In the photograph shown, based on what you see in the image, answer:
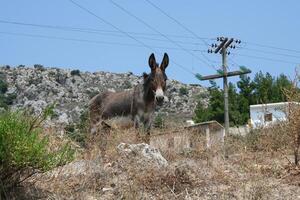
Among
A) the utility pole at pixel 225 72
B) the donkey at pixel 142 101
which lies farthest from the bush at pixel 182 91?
the donkey at pixel 142 101

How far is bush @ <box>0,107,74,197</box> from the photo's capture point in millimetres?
6008

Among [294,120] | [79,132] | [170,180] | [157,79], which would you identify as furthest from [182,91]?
[170,180]

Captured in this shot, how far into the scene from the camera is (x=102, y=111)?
490 inches

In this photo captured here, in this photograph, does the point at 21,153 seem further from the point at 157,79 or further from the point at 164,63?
the point at 164,63

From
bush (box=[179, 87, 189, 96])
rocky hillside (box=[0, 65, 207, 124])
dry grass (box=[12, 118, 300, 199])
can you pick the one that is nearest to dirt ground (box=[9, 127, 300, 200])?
dry grass (box=[12, 118, 300, 199])

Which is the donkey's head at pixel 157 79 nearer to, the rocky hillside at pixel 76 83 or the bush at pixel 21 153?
the bush at pixel 21 153

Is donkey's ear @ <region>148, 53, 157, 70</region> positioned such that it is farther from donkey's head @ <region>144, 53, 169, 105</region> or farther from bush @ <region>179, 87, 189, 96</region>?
bush @ <region>179, 87, 189, 96</region>

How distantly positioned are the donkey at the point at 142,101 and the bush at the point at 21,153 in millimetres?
4220

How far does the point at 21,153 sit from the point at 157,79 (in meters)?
5.42

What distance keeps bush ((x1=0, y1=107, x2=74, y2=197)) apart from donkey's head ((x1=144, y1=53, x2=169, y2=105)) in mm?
4467

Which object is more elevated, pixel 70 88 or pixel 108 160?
pixel 70 88

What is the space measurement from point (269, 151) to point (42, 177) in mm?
3951

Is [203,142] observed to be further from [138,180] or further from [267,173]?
[138,180]

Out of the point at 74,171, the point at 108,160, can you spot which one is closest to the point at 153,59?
the point at 108,160
